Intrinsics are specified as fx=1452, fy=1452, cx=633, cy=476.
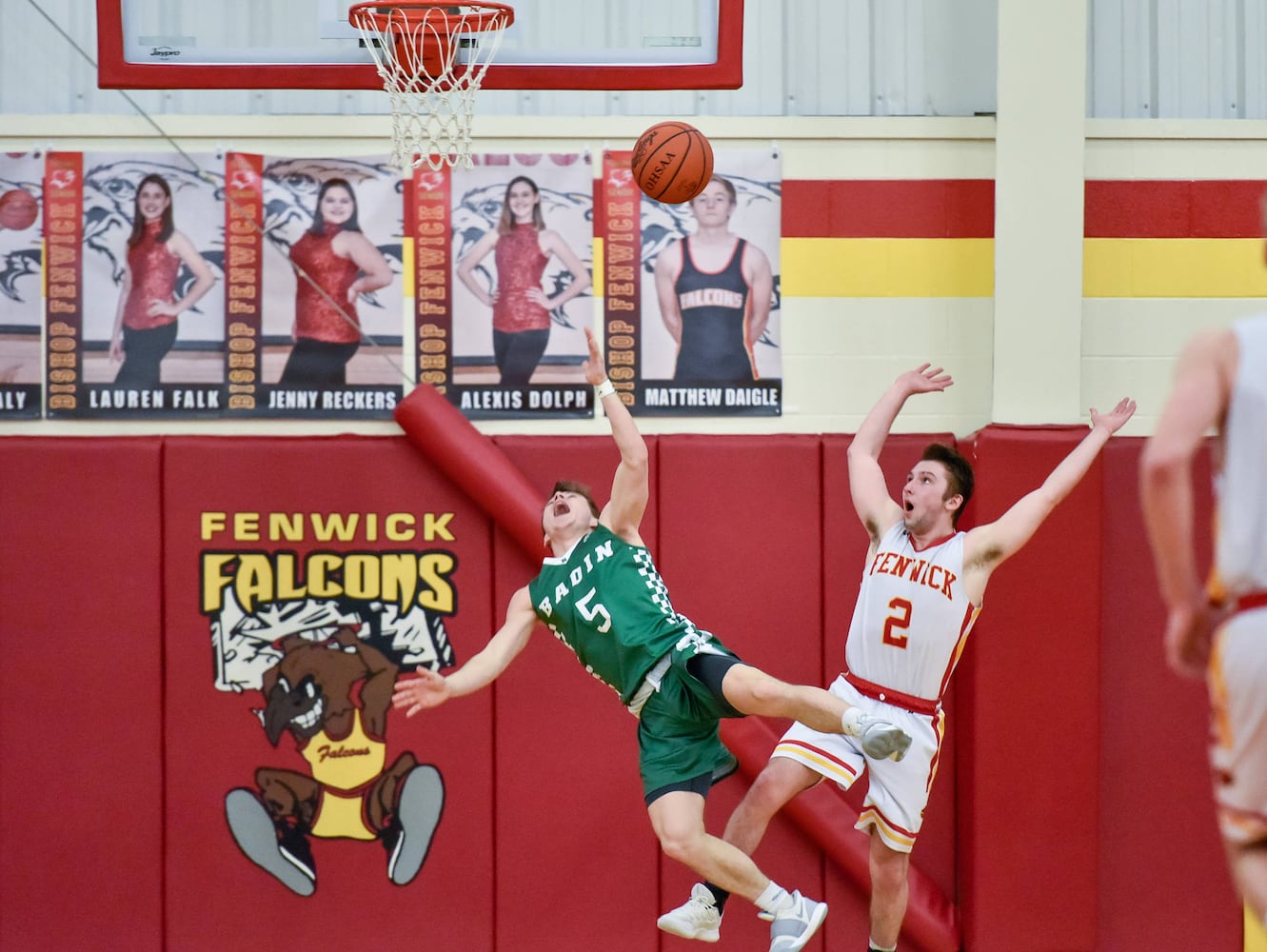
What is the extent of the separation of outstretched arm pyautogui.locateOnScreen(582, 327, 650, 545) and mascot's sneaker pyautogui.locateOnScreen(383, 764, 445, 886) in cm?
192

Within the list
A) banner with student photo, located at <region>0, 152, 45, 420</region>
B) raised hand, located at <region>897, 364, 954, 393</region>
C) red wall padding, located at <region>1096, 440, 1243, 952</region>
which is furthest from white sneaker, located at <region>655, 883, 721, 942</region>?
banner with student photo, located at <region>0, 152, 45, 420</region>

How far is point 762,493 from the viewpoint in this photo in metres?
6.79

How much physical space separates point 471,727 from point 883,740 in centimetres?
262

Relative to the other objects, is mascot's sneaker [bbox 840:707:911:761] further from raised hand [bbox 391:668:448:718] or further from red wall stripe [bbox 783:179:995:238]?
red wall stripe [bbox 783:179:995:238]

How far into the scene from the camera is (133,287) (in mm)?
6887

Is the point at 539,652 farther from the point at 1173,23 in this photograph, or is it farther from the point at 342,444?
the point at 1173,23

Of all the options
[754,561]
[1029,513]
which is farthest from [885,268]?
[1029,513]

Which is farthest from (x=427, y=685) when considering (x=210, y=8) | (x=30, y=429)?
(x=210, y=8)

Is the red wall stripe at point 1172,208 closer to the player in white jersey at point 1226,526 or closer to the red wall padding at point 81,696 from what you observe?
the player in white jersey at point 1226,526

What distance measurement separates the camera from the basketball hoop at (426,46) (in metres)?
5.83

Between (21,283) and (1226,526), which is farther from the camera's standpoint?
(21,283)

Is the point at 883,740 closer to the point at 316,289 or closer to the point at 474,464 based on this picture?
the point at 474,464

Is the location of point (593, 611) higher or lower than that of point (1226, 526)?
lower

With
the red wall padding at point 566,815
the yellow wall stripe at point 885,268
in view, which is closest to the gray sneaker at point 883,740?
the red wall padding at point 566,815
